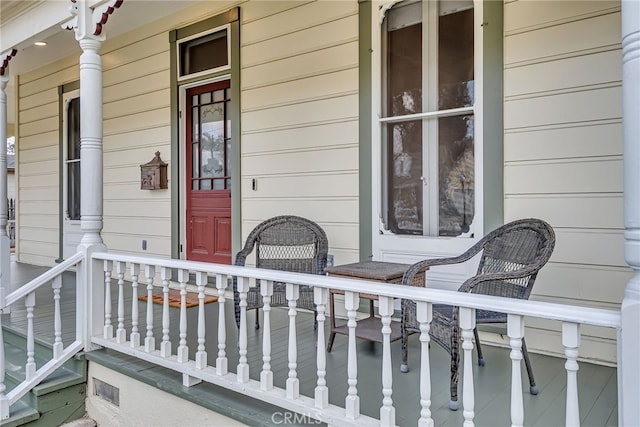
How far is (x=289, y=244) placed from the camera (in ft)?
12.3

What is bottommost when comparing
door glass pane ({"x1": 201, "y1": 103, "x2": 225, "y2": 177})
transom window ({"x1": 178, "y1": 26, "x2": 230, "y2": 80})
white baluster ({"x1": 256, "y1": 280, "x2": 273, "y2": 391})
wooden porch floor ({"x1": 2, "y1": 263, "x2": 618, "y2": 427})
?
wooden porch floor ({"x1": 2, "y1": 263, "x2": 618, "y2": 427})

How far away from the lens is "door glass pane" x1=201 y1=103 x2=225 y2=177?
4820mm

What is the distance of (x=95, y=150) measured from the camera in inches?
130

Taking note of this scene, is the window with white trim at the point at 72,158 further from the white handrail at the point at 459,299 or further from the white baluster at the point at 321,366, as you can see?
the white baluster at the point at 321,366

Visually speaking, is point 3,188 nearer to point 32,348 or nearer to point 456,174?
point 32,348

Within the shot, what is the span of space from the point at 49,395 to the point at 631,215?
10.9 feet

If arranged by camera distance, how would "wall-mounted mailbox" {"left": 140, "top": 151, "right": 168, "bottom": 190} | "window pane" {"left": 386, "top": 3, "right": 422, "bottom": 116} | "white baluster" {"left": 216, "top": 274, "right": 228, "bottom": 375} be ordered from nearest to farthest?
"white baluster" {"left": 216, "top": 274, "right": 228, "bottom": 375}, "window pane" {"left": 386, "top": 3, "right": 422, "bottom": 116}, "wall-mounted mailbox" {"left": 140, "top": 151, "right": 168, "bottom": 190}

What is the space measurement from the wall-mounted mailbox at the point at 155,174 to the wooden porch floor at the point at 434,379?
1.92 meters

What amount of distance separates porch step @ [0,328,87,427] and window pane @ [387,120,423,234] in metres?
2.46

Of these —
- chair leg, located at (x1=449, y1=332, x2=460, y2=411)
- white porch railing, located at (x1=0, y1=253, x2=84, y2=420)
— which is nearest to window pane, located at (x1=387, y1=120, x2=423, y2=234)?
chair leg, located at (x1=449, y1=332, x2=460, y2=411)

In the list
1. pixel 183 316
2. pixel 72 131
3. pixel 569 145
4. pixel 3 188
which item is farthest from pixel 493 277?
pixel 72 131

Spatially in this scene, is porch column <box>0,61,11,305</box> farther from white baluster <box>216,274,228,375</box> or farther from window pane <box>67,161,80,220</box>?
white baluster <box>216,274,228,375</box>

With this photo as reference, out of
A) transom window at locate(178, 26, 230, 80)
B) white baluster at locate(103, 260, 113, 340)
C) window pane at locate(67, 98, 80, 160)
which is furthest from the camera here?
window pane at locate(67, 98, 80, 160)

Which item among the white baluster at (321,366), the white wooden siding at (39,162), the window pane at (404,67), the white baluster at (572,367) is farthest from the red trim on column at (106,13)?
the white wooden siding at (39,162)
